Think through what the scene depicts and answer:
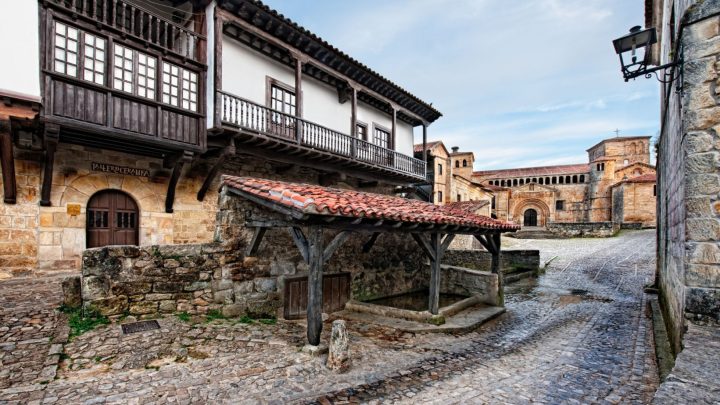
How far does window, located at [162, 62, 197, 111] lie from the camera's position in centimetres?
859

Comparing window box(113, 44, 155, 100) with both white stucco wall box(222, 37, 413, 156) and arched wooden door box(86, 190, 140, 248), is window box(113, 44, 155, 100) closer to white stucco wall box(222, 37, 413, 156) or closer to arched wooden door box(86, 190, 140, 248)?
white stucco wall box(222, 37, 413, 156)

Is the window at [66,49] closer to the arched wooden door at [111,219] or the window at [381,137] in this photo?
the arched wooden door at [111,219]

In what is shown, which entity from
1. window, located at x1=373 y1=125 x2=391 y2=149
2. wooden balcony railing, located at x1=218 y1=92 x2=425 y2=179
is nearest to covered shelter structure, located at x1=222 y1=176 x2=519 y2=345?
wooden balcony railing, located at x1=218 y1=92 x2=425 y2=179

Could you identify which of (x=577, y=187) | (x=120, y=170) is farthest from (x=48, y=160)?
(x=577, y=187)

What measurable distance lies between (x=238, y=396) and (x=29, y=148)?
747 cm

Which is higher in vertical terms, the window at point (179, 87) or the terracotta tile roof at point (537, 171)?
the terracotta tile roof at point (537, 171)

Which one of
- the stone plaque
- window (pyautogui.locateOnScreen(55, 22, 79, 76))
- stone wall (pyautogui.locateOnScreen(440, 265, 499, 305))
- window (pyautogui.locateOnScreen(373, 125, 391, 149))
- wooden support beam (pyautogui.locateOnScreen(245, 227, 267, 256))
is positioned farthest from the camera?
window (pyautogui.locateOnScreen(373, 125, 391, 149))

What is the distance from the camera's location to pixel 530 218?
4231cm

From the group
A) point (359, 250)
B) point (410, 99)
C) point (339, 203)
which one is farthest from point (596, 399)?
point (410, 99)

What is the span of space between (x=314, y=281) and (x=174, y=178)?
18.8 ft

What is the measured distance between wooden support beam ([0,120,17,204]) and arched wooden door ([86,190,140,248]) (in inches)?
53.2

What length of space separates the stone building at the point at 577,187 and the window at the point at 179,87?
36.5 m

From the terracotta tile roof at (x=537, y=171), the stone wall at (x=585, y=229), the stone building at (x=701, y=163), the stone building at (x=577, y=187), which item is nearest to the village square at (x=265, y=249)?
the stone building at (x=701, y=163)

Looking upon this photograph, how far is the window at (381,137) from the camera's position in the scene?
15.6m
